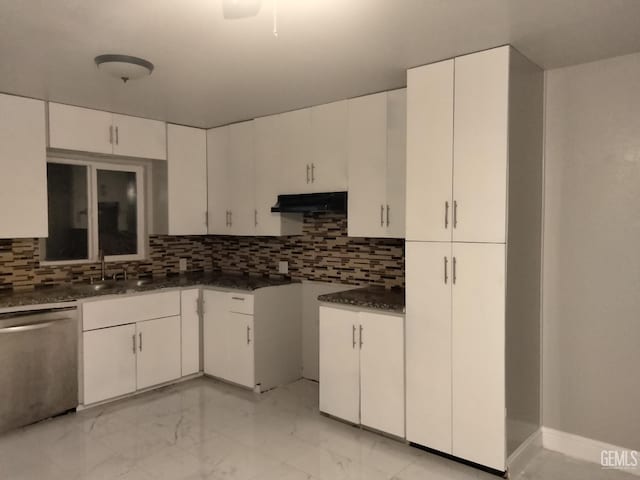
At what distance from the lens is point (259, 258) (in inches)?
174

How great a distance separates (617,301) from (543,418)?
2.78 ft

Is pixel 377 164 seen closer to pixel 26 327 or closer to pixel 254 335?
pixel 254 335

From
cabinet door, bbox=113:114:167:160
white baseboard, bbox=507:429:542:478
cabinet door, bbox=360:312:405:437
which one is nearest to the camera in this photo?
white baseboard, bbox=507:429:542:478

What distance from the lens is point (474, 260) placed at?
245 centimetres

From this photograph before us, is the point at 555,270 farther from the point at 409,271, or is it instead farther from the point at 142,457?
the point at 142,457

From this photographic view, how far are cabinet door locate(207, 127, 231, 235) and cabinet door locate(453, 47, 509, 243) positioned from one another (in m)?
2.36

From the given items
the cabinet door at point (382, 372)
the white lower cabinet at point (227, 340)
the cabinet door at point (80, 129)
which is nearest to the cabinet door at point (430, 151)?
the cabinet door at point (382, 372)

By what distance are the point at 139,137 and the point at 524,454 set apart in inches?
143

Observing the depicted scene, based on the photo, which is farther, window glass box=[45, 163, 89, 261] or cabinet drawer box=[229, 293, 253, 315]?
window glass box=[45, 163, 89, 261]

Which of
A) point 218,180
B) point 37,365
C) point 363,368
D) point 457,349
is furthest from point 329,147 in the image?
point 37,365

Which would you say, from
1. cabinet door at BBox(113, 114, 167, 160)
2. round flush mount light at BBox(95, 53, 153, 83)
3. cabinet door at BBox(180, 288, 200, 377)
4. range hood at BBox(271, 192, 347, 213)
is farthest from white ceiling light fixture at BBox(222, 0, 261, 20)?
cabinet door at BBox(180, 288, 200, 377)

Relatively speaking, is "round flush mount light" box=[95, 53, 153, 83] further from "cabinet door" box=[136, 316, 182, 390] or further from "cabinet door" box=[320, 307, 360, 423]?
"cabinet door" box=[136, 316, 182, 390]

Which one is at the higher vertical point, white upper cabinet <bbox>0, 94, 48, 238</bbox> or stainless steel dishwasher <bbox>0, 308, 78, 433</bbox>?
white upper cabinet <bbox>0, 94, 48, 238</bbox>

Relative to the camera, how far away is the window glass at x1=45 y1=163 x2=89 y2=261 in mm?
3818
